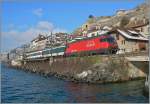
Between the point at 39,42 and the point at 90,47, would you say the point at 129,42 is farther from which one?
the point at 39,42

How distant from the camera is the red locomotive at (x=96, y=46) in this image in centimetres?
4951

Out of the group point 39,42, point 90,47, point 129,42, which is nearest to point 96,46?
point 90,47

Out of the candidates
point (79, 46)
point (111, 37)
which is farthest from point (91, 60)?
point (79, 46)

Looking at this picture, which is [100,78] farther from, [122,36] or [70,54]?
[70,54]

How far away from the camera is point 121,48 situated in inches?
1973

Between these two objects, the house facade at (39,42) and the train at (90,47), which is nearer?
the train at (90,47)

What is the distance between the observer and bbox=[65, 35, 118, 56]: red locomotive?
49.5 metres

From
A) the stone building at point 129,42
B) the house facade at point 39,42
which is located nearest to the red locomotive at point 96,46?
the stone building at point 129,42

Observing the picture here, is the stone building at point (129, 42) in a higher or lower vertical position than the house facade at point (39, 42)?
lower

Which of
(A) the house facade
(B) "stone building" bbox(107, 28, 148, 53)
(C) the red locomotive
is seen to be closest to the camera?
(C) the red locomotive

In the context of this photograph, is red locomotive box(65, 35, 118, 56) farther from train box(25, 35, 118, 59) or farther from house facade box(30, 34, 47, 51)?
house facade box(30, 34, 47, 51)

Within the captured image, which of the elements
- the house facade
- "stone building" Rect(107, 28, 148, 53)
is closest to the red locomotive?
"stone building" Rect(107, 28, 148, 53)

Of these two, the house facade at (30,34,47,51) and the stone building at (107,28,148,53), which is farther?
the house facade at (30,34,47,51)

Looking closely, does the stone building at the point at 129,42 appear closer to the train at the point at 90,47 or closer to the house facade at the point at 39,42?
the train at the point at 90,47
